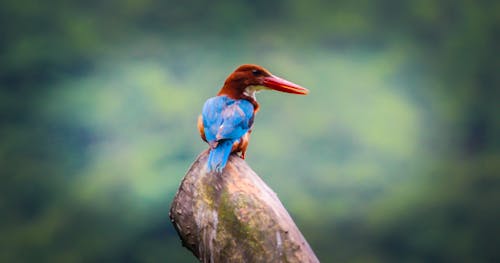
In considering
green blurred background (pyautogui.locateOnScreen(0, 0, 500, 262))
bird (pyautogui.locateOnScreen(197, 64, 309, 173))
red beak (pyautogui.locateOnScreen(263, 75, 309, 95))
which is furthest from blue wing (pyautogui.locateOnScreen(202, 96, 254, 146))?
green blurred background (pyautogui.locateOnScreen(0, 0, 500, 262))

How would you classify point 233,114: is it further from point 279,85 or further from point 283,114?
point 283,114

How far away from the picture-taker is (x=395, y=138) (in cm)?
378

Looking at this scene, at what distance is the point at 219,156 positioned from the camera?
2012mm

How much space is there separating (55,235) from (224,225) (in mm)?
2151

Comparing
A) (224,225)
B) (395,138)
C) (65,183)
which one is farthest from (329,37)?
(224,225)

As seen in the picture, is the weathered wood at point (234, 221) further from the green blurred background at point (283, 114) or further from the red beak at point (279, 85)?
the green blurred background at point (283, 114)

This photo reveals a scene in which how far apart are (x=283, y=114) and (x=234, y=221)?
1.92 metres

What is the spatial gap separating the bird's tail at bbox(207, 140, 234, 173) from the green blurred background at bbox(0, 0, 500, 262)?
1.55m

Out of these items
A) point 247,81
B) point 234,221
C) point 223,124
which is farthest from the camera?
point 247,81

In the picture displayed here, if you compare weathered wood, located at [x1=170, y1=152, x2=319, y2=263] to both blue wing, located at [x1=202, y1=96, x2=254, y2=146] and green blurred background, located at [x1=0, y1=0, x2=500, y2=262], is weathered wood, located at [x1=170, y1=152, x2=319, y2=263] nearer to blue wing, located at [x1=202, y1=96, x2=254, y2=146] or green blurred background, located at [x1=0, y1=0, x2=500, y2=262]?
blue wing, located at [x1=202, y1=96, x2=254, y2=146]

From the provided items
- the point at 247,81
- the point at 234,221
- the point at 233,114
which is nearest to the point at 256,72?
the point at 247,81

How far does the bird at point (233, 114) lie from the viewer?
2.06 metres

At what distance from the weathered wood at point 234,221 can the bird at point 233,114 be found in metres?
0.07

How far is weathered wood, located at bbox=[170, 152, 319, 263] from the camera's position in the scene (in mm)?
1879
